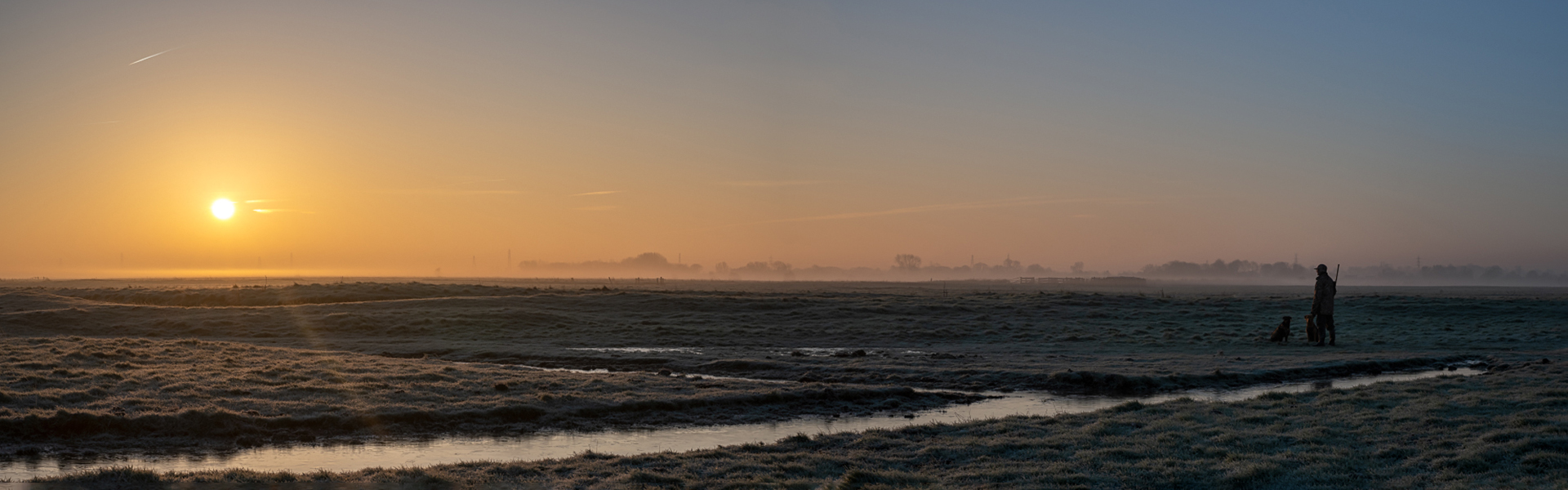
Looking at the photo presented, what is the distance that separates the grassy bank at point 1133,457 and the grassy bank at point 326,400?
5323 millimetres

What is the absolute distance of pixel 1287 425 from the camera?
1744 cm

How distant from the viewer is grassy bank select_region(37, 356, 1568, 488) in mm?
13195

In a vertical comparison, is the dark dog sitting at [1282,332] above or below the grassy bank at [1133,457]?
above

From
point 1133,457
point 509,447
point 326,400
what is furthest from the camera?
point 326,400

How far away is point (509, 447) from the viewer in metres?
19.0

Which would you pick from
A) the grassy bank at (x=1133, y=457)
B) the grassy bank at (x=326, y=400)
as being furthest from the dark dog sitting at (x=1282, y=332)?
the grassy bank at (x=326, y=400)

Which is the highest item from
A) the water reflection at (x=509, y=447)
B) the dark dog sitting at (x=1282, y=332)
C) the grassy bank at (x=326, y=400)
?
the dark dog sitting at (x=1282, y=332)

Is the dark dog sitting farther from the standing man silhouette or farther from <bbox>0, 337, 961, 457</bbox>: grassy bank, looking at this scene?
<bbox>0, 337, 961, 457</bbox>: grassy bank

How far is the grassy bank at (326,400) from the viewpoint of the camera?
64.4 ft

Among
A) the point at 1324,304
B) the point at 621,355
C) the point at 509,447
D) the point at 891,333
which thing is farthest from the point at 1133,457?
the point at 891,333

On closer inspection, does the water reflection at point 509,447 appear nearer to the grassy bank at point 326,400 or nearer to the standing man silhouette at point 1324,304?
the grassy bank at point 326,400

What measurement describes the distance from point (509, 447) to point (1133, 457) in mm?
11738

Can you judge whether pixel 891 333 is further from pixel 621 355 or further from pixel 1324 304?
pixel 1324 304

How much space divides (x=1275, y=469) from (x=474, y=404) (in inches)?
686
